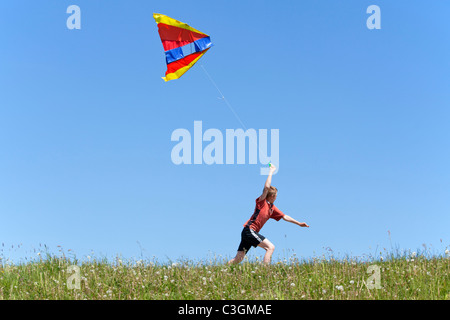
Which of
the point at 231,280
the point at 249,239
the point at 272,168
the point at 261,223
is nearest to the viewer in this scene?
the point at 231,280

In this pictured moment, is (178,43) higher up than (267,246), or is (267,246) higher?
(178,43)

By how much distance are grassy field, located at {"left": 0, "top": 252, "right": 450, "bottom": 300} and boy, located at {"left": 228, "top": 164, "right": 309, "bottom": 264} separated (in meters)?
0.75

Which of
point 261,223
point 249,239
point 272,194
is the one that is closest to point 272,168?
point 272,194

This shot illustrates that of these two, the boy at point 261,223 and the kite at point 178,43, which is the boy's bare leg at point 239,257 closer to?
the boy at point 261,223

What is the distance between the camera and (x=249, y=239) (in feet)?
38.2

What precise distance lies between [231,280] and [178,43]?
6940mm

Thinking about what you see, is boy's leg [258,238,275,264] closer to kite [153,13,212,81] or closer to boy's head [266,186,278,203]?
boy's head [266,186,278,203]

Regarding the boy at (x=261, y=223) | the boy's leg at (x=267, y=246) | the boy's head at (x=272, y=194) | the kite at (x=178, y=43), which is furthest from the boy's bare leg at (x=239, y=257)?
the kite at (x=178, y=43)

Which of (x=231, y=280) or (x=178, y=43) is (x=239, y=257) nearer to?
(x=231, y=280)

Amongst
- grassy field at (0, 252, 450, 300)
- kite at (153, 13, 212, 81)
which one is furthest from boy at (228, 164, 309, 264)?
kite at (153, 13, 212, 81)

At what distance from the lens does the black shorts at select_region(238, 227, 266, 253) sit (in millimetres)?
11609

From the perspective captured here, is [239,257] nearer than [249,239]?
Yes
